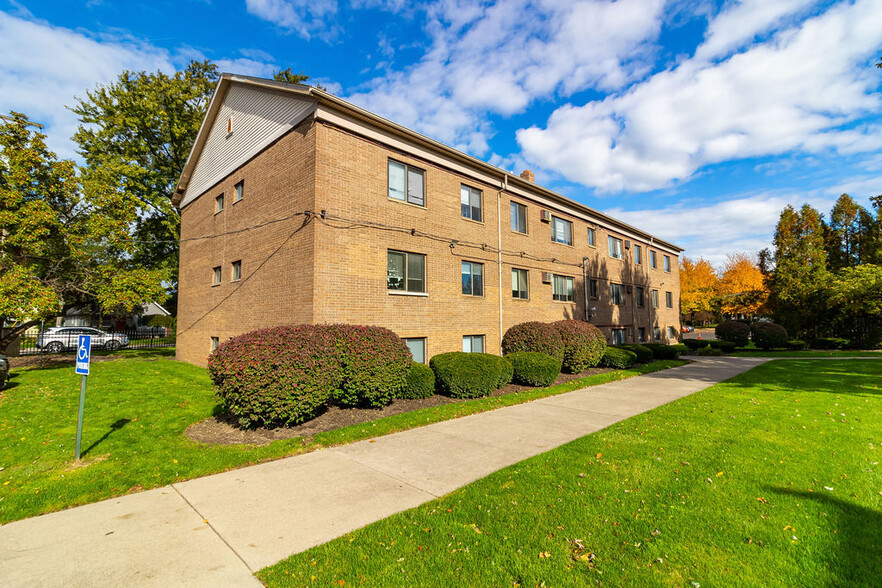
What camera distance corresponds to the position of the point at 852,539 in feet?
11.2

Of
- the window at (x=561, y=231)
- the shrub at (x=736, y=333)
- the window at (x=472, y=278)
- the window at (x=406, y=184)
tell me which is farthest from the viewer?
the shrub at (x=736, y=333)

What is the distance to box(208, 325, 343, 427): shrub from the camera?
6.96 metres

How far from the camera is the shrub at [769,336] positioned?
1024 inches

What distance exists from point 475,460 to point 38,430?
307 inches

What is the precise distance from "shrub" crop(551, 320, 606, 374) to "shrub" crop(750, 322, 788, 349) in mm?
18449

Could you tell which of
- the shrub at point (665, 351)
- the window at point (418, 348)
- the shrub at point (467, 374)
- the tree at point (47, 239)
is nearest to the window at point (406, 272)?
the window at point (418, 348)

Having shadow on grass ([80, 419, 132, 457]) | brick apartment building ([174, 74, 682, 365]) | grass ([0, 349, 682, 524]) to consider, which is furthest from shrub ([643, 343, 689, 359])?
shadow on grass ([80, 419, 132, 457])

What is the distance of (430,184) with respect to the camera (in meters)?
13.2

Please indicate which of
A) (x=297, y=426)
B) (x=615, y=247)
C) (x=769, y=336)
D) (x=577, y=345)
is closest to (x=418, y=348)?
(x=297, y=426)

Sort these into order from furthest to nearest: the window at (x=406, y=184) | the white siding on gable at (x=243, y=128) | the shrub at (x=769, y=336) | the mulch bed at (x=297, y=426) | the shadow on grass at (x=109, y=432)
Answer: the shrub at (x=769, y=336) → the window at (x=406, y=184) → the white siding on gable at (x=243, y=128) → the mulch bed at (x=297, y=426) → the shadow on grass at (x=109, y=432)

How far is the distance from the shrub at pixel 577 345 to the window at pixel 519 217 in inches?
178

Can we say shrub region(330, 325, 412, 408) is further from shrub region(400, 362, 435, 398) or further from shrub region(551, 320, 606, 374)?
shrub region(551, 320, 606, 374)

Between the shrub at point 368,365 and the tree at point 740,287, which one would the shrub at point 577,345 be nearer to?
the shrub at point 368,365

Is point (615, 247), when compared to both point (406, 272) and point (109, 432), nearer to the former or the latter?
point (406, 272)
